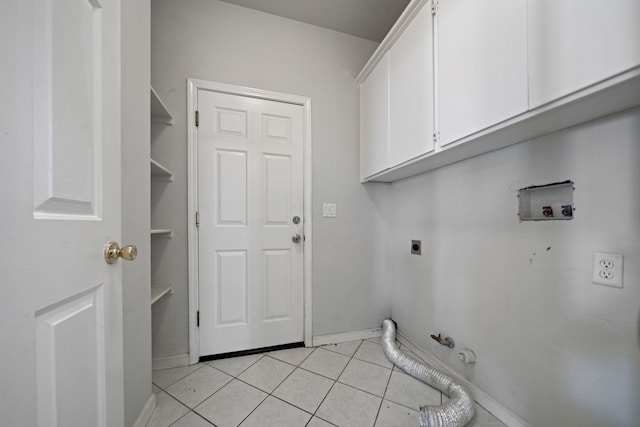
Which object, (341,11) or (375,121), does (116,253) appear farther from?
(341,11)

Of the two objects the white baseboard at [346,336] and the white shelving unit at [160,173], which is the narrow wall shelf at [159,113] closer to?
the white shelving unit at [160,173]

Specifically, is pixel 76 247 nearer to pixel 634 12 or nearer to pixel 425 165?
pixel 634 12

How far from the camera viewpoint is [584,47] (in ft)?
2.26

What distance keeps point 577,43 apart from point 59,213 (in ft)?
4.81

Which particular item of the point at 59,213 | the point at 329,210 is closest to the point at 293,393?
the point at 329,210

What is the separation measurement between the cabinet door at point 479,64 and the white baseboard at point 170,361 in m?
2.15

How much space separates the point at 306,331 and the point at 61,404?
1.55m

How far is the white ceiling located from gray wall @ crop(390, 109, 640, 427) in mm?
1373

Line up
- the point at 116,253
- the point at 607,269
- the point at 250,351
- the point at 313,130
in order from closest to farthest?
the point at 116,253 < the point at 607,269 < the point at 250,351 < the point at 313,130

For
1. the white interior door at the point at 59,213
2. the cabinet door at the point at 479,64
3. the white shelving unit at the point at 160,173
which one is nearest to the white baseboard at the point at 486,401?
the cabinet door at the point at 479,64

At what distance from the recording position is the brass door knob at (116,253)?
65 cm

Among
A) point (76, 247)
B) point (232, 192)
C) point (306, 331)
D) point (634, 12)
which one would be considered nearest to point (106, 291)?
point (76, 247)

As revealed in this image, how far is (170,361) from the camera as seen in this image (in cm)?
158

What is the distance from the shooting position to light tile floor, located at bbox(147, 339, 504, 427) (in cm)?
115
